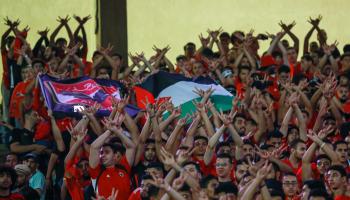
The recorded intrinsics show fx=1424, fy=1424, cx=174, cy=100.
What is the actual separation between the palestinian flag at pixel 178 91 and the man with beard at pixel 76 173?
284cm

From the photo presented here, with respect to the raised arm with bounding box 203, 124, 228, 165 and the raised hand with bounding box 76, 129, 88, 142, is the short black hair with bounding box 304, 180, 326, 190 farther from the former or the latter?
the raised hand with bounding box 76, 129, 88, 142

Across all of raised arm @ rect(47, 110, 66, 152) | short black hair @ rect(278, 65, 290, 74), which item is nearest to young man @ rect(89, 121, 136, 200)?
raised arm @ rect(47, 110, 66, 152)

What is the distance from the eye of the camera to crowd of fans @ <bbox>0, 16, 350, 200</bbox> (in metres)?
16.3

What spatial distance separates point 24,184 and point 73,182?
2.10 feet

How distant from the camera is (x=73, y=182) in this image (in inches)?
685

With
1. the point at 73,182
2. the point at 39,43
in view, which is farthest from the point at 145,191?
the point at 39,43

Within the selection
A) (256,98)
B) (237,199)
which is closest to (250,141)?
(256,98)

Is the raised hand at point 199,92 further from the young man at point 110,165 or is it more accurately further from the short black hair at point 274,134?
the young man at point 110,165

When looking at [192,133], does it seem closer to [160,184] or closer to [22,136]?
[22,136]

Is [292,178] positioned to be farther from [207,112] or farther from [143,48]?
[143,48]

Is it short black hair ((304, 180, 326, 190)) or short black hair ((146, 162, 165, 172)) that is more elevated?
short black hair ((146, 162, 165, 172))

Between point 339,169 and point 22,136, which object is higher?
point 339,169

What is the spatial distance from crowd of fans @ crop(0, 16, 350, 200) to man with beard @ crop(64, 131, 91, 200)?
12 mm

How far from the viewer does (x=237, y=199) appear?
15.5 metres
